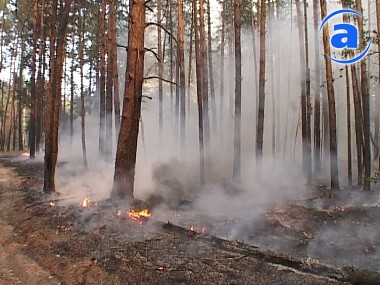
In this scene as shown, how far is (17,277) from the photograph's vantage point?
500 cm

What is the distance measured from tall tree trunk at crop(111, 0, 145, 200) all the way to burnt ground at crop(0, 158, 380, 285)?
0.63 meters

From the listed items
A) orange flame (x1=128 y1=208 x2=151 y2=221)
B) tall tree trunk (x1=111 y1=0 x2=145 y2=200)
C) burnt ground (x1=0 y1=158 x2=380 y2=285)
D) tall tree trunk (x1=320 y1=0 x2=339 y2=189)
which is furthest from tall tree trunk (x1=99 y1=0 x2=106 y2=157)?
tall tree trunk (x1=320 y1=0 x2=339 y2=189)

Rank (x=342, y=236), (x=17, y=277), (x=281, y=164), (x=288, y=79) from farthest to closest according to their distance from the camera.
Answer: (x=288, y=79), (x=281, y=164), (x=342, y=236), (x=17, y=277)

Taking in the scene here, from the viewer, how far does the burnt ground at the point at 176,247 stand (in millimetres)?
4820

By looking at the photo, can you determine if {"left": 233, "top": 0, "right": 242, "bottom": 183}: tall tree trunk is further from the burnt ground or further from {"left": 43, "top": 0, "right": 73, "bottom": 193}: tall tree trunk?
{"left": 43, "top": 0, "right": 73, "bottom": 193}: tall tree trunk

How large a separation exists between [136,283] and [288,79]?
29.7 meters

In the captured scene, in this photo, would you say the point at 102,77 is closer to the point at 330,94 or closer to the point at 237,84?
the point at 237,84

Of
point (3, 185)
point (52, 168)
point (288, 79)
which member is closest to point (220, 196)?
point (52, 168)

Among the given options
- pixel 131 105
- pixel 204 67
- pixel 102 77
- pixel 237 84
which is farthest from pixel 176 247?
pixel 204 67

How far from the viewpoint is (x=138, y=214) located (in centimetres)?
796

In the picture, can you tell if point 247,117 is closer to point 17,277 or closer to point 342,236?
point 342,236

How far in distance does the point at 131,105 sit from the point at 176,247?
12.9ft

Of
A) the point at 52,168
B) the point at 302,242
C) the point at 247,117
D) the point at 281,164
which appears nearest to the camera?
the point at 302,242

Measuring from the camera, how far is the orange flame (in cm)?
770
